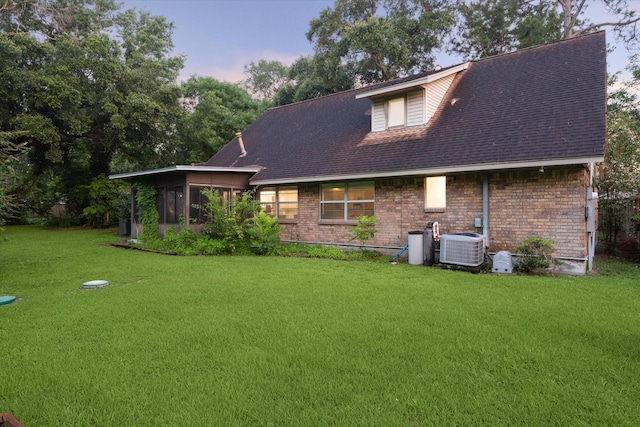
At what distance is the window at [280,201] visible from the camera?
1294 cm

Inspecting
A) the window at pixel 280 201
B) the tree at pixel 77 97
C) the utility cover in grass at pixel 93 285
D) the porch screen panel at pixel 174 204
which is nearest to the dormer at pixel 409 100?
the window at pixel 280 201

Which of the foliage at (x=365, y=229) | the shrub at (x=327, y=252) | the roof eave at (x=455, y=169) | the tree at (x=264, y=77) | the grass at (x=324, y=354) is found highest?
the tree at (x=264, y=77)

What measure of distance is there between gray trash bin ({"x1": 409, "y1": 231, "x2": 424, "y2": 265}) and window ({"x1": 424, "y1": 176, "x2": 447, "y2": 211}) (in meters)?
1.17

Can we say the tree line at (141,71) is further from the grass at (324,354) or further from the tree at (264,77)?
the tree at (264,77)

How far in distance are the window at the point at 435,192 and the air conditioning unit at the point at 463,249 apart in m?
1.73

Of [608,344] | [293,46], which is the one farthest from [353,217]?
[293,46]

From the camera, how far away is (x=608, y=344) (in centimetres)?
364

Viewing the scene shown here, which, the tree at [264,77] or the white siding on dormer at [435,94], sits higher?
the tree at [264,77]

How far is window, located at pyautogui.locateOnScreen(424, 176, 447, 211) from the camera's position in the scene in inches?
392

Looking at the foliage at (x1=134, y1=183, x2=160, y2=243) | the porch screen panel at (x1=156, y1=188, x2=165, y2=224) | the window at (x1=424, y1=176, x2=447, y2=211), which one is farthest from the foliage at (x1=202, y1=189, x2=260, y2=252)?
the window at (x1=424, y1=176, x2=447, y2=211)

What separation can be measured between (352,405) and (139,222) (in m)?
14.7

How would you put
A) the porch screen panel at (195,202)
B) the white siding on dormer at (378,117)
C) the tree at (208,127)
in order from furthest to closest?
the tree at (208,127) → the porch screen panel at (195,202) → the white siding on dormer at (378,117)

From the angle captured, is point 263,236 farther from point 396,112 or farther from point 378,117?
point 396,112

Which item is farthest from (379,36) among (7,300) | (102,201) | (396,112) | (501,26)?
(7,300)
